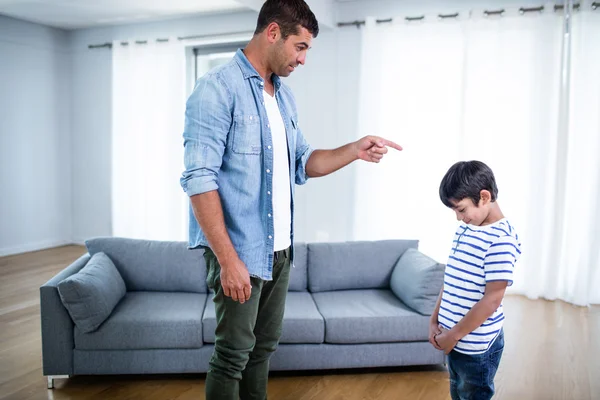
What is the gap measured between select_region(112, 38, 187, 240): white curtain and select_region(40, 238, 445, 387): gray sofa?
2692 mm

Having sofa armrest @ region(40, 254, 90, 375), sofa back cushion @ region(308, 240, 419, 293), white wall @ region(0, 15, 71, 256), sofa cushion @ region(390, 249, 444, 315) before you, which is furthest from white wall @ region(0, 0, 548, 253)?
sofa armrest @ region(40, 254, 90, 375)

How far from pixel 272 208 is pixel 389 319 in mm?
1373

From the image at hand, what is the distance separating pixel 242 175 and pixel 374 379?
5.35ft

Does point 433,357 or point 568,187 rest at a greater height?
point 568,187

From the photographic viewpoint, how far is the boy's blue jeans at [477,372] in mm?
1519

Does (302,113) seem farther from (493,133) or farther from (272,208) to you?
(272,208)

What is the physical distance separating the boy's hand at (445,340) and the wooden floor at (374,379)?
1.04m

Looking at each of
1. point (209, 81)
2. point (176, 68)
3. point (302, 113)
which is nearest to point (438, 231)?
point (302, 113)

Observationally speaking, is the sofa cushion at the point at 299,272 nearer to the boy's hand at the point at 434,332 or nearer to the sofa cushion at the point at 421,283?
the sofa cushion at the point at 421,283

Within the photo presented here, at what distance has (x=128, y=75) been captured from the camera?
19.2 feet

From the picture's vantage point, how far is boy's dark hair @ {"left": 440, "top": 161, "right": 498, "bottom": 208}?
1494mm

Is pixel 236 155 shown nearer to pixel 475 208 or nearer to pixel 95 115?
pixel 475 208

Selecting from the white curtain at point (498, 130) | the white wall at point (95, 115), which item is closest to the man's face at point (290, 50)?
the white curtain at point (498, 130)

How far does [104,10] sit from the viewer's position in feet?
17.5
